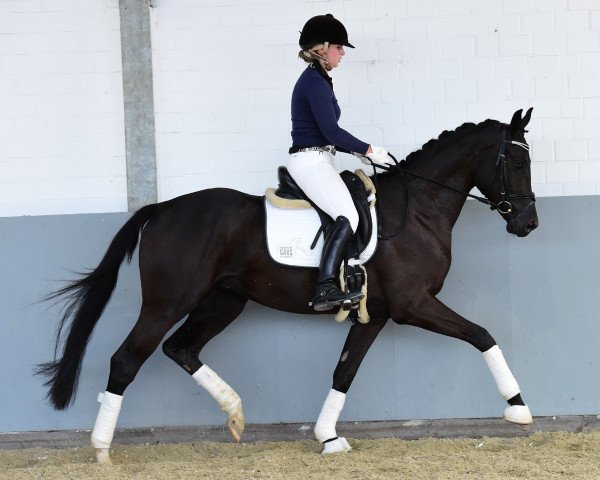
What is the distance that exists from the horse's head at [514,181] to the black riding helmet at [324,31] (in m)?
1.04

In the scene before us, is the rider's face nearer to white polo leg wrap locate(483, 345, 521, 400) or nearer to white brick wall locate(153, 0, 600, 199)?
white brick wall locate(153, 0, 600, 199)

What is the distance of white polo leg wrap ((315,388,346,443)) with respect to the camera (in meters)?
4.62

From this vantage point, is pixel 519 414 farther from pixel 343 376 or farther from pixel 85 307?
pixel 85 307

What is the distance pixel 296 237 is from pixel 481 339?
110 cm

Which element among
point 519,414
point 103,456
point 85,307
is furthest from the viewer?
point 85,307

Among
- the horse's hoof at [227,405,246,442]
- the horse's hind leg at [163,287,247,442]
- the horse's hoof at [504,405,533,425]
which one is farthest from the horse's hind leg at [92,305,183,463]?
the horse's hoof at [504,405,533,425]

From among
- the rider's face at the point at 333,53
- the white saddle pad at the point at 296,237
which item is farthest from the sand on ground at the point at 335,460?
the rider's face at the point at 333,53

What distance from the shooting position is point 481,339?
426 cm

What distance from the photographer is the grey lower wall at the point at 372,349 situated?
5016mm

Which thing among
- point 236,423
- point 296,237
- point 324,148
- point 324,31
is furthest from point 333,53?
point 236,423

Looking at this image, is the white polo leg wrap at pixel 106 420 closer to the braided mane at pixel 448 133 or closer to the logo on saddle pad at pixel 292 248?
the logo on saddle pad at pixel 292 248

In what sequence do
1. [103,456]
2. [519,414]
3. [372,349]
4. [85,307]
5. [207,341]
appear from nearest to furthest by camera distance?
[519,414] → [103,456] → [85,307] → [207,341] → [372,349]

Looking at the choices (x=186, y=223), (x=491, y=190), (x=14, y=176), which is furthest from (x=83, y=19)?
(x=491, y=190)

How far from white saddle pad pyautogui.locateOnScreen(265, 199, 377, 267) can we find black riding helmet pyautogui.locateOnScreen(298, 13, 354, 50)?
0.89 m
